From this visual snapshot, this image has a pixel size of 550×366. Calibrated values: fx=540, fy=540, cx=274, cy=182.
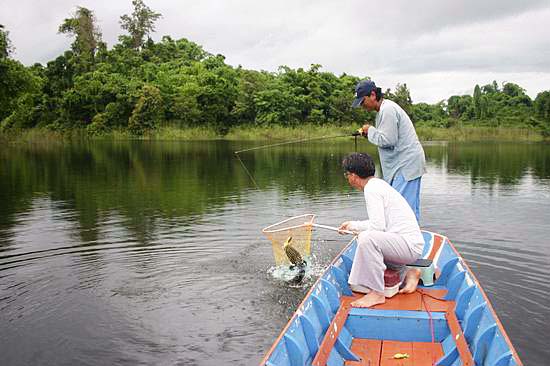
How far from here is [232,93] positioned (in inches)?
2307

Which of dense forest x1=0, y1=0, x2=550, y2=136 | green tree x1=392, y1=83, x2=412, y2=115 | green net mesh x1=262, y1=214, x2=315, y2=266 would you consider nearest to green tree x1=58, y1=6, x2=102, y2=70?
dense forest x1=0, y1=0, x2=550, y2=136

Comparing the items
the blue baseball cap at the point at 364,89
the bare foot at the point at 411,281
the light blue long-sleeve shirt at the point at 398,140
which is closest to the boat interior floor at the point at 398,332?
the bare foot at the point at 411,281

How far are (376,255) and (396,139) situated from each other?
1797 millimetres

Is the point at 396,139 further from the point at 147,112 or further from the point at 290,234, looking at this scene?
the point at 147,112

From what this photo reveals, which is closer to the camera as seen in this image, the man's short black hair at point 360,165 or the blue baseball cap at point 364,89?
the man's short black hair at point 360,165

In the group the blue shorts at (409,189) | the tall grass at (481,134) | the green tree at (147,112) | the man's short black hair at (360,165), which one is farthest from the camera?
the green tree at (147,112)

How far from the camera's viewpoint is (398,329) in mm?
4988

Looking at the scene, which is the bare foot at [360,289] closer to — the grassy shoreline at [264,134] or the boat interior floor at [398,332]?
the boat interior floor at [398,332]

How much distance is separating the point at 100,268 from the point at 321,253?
380 cm

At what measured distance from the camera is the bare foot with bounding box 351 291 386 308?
5.29 m

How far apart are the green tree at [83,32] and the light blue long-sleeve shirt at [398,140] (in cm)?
6621

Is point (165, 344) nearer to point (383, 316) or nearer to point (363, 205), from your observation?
point (383, 316)

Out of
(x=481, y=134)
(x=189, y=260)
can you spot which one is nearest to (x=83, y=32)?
(x=481, y=134)

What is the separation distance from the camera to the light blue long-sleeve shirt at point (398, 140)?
20.8 ft
